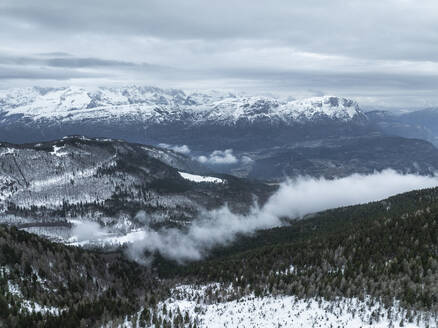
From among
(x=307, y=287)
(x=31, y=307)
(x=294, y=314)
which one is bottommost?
(x=31, y=307)

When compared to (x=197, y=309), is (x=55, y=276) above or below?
below

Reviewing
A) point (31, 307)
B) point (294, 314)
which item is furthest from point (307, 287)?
point (31, 307)

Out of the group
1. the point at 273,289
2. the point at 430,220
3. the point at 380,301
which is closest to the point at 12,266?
the point at 273,289

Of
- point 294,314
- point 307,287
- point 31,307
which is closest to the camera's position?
point 294,314

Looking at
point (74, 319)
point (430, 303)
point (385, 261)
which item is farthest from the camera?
point (385, 261)

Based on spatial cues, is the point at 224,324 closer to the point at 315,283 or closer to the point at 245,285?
the point at 315,283

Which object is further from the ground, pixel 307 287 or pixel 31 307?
pixel 307 287

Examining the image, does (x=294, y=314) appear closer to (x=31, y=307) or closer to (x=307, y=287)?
(x=307, y=287)

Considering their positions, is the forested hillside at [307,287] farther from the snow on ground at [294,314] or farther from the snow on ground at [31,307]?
the snow on ground at [294,314]

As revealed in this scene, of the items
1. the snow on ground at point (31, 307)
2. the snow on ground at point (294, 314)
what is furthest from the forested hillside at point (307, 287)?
the snow on ground at point (294, 314)

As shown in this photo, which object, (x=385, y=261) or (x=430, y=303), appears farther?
(x=385, y=261)

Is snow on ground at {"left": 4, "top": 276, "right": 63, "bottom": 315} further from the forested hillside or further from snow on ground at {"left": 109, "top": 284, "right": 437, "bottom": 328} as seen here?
snow on ground at {"left": 109, "top": 284, "right": 437, "bottom": 328}
